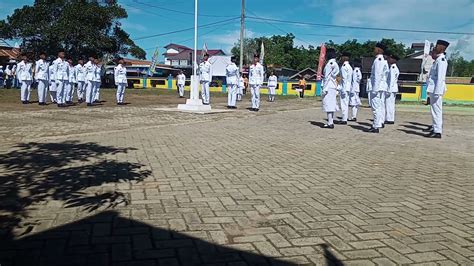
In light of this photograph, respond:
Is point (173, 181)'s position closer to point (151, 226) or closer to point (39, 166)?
point (151, 226)

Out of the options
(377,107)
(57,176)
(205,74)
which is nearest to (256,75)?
(205,74)

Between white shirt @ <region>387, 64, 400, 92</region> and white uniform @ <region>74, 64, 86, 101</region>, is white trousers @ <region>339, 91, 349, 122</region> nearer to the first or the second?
white shirt @ <region>387, 64, 400, 92</region>

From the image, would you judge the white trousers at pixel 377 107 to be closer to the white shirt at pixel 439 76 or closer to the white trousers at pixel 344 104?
the white shirt at pixel 439 76

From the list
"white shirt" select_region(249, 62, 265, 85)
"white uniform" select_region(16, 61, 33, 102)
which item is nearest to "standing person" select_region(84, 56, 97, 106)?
"white uniform" select_region(16, 61, 33, 102)

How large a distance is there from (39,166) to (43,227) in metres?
2.35

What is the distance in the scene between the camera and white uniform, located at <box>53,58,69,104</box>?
1529cm

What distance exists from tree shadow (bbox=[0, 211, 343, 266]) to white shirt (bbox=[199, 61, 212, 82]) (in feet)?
43.3

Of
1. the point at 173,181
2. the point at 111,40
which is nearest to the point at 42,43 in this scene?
the point at 111,40

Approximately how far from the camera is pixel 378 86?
10.6 meters

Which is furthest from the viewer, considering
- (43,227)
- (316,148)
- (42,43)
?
(42,43)

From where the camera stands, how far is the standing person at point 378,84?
10367mm

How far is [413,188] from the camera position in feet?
16.3

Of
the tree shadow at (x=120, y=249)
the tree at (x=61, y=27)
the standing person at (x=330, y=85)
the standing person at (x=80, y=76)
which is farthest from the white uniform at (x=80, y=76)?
the tree at (x=61, y=27)

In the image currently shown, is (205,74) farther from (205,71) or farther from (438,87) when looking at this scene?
(438,87)
